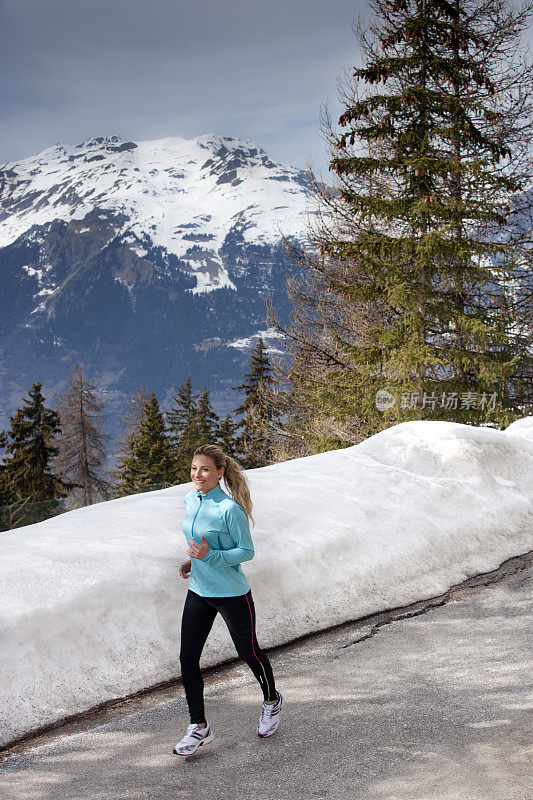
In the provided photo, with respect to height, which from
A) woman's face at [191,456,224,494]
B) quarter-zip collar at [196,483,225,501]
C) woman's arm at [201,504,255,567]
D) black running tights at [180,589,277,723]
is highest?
woman's face at [191,456,224,494]

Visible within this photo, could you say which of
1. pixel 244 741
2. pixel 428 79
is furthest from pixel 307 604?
pixel 428 79

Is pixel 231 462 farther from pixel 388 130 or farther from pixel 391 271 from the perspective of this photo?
pixel 388 130

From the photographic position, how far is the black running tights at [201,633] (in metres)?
3.88

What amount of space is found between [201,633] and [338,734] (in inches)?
41.2

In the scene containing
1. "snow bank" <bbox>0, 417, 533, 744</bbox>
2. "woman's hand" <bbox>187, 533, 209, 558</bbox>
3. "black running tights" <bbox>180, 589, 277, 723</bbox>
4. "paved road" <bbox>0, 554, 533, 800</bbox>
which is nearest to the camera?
"paved road" <bbox>0, 554, 533, 800</bbox>

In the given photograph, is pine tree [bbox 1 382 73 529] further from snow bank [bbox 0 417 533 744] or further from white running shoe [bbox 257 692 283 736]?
white running shoe [bbox 257 692 283 736]

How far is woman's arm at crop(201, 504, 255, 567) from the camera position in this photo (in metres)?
3.82

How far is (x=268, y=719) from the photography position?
13.2ft

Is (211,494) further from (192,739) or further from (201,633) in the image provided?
(192,739)

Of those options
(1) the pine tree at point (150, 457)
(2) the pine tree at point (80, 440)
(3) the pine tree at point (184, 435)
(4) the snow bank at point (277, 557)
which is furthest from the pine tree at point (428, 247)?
(2) the pine tree at point (80, 440)

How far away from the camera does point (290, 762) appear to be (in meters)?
3.69

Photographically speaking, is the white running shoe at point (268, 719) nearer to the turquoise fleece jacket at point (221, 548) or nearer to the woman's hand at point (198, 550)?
the turquoise fleece jacket at point (221, 548)

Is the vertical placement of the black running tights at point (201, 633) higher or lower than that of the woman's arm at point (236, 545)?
lower

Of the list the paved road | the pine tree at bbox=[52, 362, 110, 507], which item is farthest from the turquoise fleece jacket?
the pine tree at bbox=[52, 362, 110, 507]
